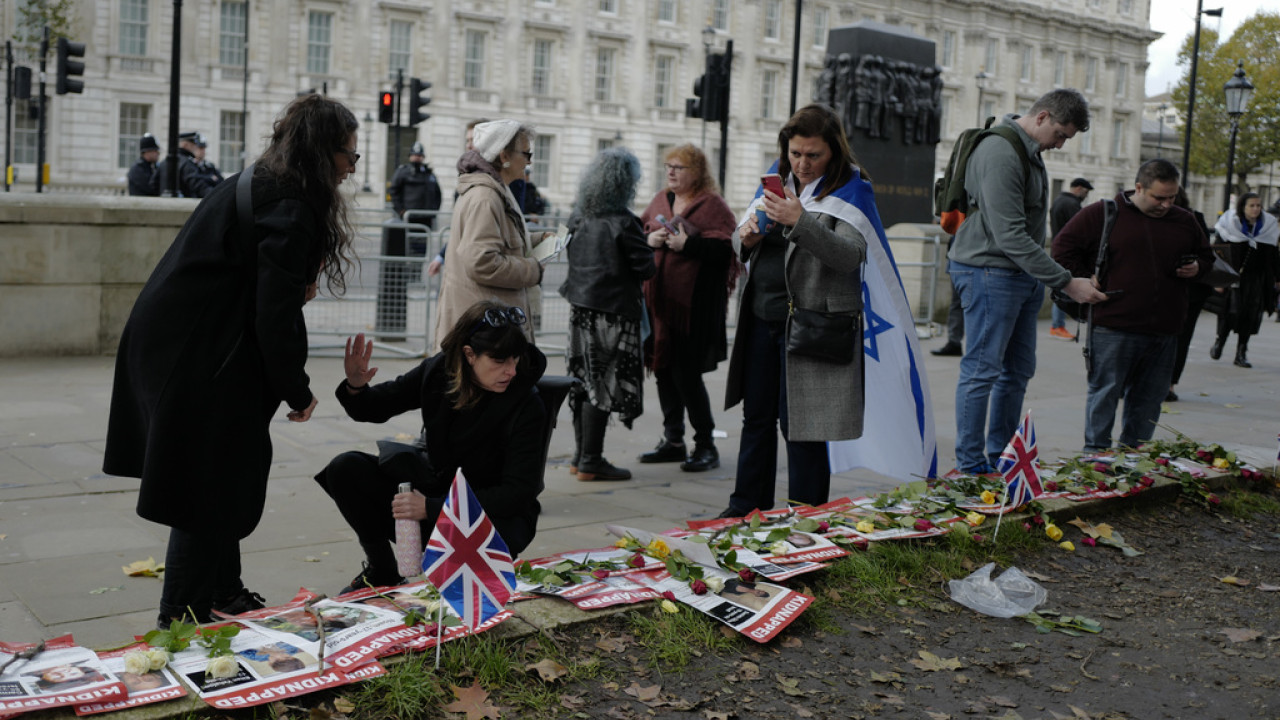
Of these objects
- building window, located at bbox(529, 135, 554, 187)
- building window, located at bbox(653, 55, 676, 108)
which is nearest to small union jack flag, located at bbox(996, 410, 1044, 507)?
building window, located at bbox(529, 135, 554, 187)

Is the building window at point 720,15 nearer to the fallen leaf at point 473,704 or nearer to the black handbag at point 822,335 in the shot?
the black handbag at point 822,335

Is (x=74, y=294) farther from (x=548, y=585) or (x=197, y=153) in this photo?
(x=548, y=585)

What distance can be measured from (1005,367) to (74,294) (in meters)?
7.11

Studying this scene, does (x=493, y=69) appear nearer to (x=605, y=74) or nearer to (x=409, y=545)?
(x=605, y=74)

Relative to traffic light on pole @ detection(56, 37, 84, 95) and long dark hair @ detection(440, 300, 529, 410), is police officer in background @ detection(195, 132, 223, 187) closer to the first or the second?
traffic light on pole @ detection(56, 37, 84, 95)

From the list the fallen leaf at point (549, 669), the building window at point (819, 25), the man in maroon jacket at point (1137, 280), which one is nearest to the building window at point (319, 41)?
the building window at point (819, 25)

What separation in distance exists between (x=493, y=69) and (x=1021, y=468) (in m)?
46.7

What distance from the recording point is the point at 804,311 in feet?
16.7

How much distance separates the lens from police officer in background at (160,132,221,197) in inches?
564

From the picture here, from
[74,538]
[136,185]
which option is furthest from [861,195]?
[136,185]

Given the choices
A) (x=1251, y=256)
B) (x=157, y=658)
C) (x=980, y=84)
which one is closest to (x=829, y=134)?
(x=157, y=658)

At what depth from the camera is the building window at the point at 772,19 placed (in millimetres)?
57688

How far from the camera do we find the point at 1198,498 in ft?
20.1

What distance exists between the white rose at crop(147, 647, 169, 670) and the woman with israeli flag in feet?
8.81
